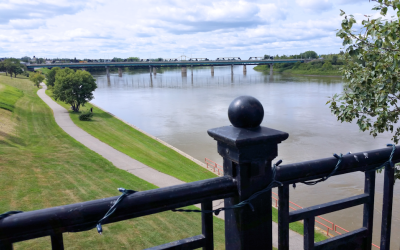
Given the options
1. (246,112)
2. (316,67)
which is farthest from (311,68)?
(246,112)

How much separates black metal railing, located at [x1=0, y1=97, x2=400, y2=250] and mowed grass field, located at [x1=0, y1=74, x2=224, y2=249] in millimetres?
9860

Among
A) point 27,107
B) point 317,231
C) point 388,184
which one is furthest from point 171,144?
point 388,184

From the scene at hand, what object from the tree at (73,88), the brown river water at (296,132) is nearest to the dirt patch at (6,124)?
the tree at (73,88)

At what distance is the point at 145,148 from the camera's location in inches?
1169

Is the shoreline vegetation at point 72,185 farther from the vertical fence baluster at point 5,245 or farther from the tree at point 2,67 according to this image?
the tree at point 2,67

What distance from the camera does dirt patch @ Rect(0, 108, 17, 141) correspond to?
96.7 ft

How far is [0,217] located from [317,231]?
15.0 metres

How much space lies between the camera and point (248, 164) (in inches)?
87.7

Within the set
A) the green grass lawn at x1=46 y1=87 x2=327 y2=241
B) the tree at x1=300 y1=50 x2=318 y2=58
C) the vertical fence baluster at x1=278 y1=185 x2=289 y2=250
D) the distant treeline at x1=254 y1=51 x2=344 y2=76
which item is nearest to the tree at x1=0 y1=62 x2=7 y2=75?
the green grass lawn at x1=46 y1=87 x2=327 y2=241

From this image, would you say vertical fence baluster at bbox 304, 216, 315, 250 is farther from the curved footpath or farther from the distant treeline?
the distant treeline

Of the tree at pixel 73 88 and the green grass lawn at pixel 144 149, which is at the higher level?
the tree at pixel 73 88

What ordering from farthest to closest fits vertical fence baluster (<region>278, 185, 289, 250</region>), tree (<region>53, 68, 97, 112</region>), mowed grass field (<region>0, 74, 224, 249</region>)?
tree (<region>53, 68, 97, 112</region>) → mowed grass field (<region>0, 74, 224, 249</region>) → vertical fence baluster (<region>278, 185, 289, 250</region>)

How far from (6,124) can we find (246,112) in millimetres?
36672

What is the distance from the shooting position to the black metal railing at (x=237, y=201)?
1.76 m
